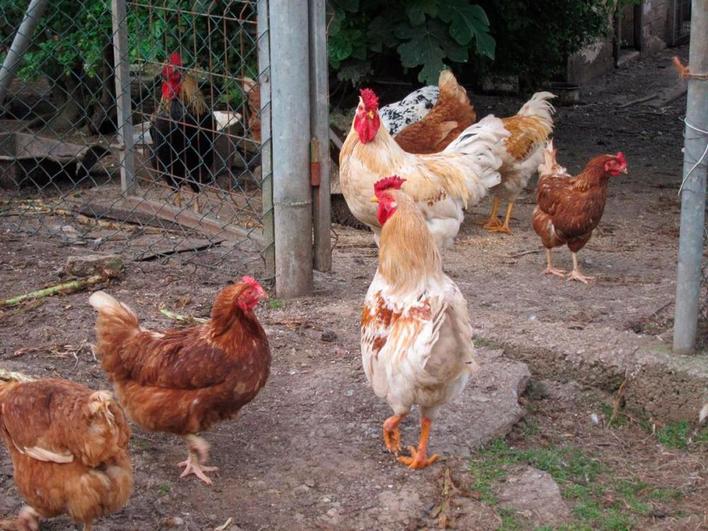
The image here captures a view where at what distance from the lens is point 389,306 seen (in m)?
3.96

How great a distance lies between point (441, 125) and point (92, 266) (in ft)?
10.7

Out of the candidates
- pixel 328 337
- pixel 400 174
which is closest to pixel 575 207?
pixel 400 174

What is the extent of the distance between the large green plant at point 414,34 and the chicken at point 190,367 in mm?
4862

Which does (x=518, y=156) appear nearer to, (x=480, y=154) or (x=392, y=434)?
(x=480, y=154)

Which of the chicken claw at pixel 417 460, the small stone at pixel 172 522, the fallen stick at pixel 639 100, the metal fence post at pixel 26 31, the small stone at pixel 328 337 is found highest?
the metal fence post at pixel 26 31

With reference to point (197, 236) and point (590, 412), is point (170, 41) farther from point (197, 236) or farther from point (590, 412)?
point (590, 412)

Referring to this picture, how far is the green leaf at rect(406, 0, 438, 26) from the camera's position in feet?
27.6

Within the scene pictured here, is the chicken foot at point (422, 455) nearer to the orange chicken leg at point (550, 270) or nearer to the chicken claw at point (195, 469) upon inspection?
the chicken claw at point (195, 469)

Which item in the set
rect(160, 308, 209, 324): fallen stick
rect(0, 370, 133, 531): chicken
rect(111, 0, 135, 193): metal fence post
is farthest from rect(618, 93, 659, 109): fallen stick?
rect(0, 370, 133, 531): chicken

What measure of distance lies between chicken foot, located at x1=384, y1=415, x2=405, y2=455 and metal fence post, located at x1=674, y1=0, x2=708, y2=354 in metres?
1.46

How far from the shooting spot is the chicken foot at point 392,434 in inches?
159

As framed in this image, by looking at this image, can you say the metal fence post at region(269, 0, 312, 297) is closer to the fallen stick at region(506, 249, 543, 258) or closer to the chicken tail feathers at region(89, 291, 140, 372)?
the chicken tail feathers at region(89, 291, 140, 372)

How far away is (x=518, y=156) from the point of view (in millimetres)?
7914

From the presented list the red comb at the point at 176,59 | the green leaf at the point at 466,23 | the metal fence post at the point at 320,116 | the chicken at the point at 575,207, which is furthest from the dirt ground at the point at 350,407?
the green leaf at the point at 466,23
